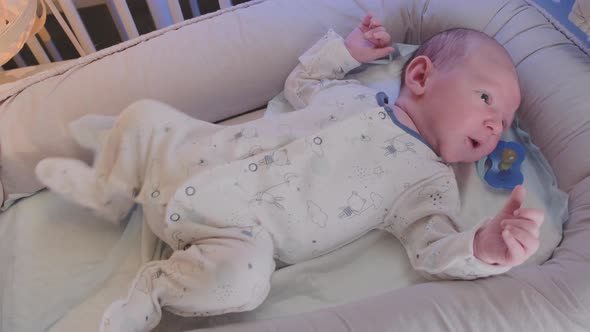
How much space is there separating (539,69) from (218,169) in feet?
2.28

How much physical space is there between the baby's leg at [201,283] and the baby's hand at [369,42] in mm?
528

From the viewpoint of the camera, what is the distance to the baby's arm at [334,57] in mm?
1079

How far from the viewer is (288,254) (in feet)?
2.93

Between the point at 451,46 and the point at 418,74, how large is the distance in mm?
83

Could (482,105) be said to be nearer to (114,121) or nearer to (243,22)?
(243,22)

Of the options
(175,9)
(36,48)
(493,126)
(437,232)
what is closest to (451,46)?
(493,126)

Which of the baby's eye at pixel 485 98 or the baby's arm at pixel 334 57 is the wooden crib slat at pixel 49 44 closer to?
the baby's arm at pixel 334 57

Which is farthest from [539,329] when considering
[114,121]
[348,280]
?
[114,121]

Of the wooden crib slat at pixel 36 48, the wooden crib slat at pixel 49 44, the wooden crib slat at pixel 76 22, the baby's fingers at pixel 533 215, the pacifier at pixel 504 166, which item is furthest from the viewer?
the wooden crib slat at pixel 49 44

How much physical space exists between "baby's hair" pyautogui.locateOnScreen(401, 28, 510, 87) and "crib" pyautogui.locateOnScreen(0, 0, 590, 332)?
15 centimetres

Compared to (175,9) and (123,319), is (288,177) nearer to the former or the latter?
(123,319)

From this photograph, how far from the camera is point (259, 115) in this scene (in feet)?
3.93

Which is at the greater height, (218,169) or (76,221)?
(218,169)

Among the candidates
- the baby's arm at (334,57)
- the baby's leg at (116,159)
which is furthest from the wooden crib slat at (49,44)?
the baby's arm at (334,57)
